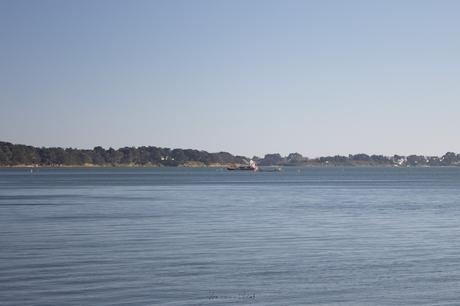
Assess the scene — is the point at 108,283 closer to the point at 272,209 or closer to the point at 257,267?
the point at 257,267

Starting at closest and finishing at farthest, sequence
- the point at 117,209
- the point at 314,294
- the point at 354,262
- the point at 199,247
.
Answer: the point at 314,294 → the point at 354,262 → the point at 199,247 → the point at 117,209

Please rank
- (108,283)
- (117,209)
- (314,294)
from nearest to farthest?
(314,294) → (108,283) → (117,209)

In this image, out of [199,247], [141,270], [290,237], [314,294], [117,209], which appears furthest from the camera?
[117,209]

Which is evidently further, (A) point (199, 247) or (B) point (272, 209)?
(B) point (272, 209)

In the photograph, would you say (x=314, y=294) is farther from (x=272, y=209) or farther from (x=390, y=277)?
(x=272, y=209)

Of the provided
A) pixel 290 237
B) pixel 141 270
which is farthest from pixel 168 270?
pixel 290 237

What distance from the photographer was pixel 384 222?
A: 169ft

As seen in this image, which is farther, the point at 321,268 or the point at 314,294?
the point at 321,268

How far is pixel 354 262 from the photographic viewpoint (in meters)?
30.7

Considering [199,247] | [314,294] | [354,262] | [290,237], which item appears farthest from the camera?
[290,237]

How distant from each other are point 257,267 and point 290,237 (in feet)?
38.2

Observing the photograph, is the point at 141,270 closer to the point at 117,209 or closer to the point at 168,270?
the point at 168,270

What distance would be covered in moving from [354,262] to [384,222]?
21.3 meters

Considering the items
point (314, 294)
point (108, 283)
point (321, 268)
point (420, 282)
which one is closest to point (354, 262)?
point (321, 268)
